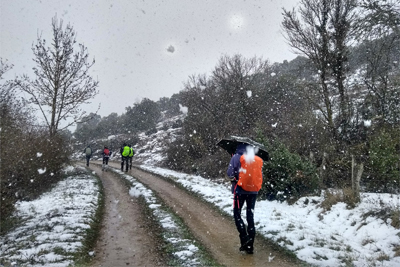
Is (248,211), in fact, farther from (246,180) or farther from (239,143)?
(239,143)

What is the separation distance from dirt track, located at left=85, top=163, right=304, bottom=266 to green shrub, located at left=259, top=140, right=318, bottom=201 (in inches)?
103

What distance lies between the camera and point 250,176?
16.8 ft

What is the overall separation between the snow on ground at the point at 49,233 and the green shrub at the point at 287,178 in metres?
6.42

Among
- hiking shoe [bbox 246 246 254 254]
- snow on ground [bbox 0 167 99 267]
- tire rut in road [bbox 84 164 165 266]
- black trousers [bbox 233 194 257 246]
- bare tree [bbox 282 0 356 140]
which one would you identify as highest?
bare tree [bbox 282 0 356 140]

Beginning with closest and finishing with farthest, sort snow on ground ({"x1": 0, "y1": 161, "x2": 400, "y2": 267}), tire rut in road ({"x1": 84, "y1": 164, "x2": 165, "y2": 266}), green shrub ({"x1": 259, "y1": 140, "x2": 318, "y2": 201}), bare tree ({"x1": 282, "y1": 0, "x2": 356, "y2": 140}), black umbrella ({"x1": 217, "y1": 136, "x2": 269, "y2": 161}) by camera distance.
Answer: snow on ground ({"x1": 0, "y1": 161, "x2": 400, "y2": 267})
tire rut in road ({"x1": 84, "y1": 164, "x2": 165, "y2": 266})
black umbrella ({"x1": 217, "y1": 136, "x2": 269, "y2": 161})
green shrub ({"x1": 259, "y1": 140, "x2": 318, "y2": 201})
bare tree ({"x1": 282, "y1": 0, "x2": 356, "y2": 140})

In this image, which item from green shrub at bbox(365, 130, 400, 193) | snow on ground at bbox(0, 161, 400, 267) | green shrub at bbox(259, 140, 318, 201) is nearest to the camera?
snow on ground at bbox(0, 161, 400, 267)

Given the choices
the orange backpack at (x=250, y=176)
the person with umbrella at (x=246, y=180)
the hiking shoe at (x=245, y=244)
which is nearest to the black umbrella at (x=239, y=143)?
the person with umbrella at (x=246, y=180)

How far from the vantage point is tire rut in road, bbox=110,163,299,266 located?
16.5ft

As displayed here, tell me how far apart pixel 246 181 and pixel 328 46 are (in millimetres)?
12403

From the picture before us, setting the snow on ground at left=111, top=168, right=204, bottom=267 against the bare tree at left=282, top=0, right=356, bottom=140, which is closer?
the snow on ground at left=111, top=168, right=204, bottom=267

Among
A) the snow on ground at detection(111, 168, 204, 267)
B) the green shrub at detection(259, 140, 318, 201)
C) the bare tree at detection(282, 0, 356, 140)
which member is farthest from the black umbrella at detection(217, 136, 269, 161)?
the bare tree at detection(282, 0, 356, 140)

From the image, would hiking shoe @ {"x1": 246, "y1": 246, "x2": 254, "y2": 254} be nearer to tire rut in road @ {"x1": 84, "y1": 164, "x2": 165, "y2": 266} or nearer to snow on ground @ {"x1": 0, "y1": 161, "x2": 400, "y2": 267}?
snow on ground @ {"x1": 0, "y1": 161, "x2": 400, "y2": 267}

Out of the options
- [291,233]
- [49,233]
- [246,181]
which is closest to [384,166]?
[291,233]

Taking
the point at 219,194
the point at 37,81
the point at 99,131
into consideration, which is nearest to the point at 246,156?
the point at 219,194
